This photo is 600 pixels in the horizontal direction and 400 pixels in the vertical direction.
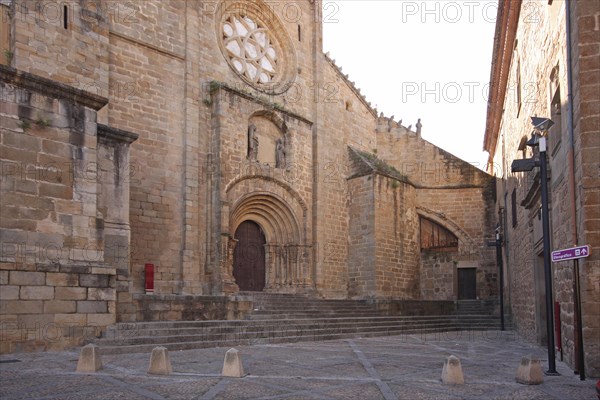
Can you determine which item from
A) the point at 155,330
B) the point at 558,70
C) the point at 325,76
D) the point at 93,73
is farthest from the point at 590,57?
the point at 325,76

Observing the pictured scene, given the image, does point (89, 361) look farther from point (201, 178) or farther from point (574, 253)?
point (201, 178)

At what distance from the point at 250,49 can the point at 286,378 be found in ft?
52.5

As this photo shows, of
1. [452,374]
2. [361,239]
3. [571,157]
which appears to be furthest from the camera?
[361,239]

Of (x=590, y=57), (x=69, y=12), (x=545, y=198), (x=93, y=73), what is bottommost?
(x=545, y=198)

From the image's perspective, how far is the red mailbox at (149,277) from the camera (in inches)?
630

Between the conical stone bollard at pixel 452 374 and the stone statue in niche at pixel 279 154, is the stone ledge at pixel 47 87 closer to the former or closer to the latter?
the conical stone bollard at pixel 452 374

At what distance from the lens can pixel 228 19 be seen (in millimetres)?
20781

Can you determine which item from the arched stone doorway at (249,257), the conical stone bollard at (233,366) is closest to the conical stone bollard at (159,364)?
the conical stone bollard at (233,366)

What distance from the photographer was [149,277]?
1612cm

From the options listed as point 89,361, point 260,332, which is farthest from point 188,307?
point 89,361

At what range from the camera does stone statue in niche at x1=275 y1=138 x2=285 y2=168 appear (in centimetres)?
2114

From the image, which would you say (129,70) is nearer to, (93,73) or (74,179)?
(93,73)

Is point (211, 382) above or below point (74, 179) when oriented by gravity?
below

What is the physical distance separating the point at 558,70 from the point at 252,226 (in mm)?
13180
